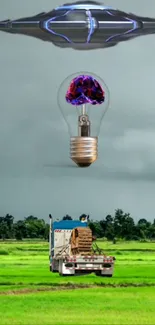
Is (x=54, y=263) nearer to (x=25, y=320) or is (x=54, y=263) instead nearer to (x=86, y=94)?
(x=25, y=320)

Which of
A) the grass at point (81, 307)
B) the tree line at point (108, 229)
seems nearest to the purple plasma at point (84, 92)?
the grass at point (81, 307)

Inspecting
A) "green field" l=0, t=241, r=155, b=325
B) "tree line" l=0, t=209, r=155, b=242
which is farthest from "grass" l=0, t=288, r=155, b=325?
"tree line" l=0, t=209, r=155, b=242

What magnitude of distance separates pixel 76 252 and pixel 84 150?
1410 centimetres

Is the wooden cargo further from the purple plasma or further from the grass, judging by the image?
the purple plasma

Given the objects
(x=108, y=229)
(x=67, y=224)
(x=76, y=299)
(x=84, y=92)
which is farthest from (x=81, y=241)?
(x=108, y=229)

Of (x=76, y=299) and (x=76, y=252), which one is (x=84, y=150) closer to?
(x=76, y=299)

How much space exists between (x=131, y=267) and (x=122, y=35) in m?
31.6

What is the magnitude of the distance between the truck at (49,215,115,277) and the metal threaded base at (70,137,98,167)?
12.3 metres

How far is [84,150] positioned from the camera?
426 inches

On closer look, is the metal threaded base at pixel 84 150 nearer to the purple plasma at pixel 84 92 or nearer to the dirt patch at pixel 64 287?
the purple plasma at pixel 84 92

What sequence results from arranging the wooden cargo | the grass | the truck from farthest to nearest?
1. the wooden cargo
2. the truck
3. the grass

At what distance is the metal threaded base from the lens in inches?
421

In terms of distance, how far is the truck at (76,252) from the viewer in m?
23.3

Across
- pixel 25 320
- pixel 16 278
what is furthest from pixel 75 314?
pixel 16 278
